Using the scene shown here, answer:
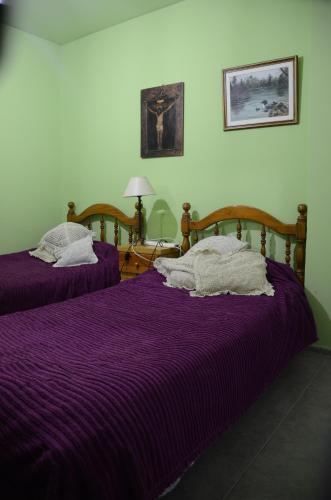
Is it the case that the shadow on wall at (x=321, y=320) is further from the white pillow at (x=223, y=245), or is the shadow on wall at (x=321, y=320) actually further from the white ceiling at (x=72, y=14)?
the white ceiling at (x=72, y=14)

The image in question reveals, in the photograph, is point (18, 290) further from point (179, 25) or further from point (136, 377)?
point (179, 25)

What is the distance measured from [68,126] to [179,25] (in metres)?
1.53

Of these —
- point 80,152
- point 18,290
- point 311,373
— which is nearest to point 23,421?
point 18,290

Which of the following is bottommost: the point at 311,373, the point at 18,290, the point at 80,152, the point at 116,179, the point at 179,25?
the point at 311,373

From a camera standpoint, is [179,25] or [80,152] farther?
[80,152]

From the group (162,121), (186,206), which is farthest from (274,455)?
(162,121)

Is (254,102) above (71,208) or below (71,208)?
above

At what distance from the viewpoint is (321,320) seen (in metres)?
2.56

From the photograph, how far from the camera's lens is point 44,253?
3377mm

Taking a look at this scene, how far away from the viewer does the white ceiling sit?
10.3 feet

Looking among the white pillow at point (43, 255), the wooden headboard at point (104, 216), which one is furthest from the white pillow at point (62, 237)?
the wooden headboard at point (104, 216)

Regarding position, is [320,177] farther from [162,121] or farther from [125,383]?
[125,383]

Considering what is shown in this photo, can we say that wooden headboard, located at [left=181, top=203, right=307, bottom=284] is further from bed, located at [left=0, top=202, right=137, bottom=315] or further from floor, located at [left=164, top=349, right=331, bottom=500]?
floor, located at [left=164, top=349, right=331, bottom=500]

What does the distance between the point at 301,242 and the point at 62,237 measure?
1.93 metres
